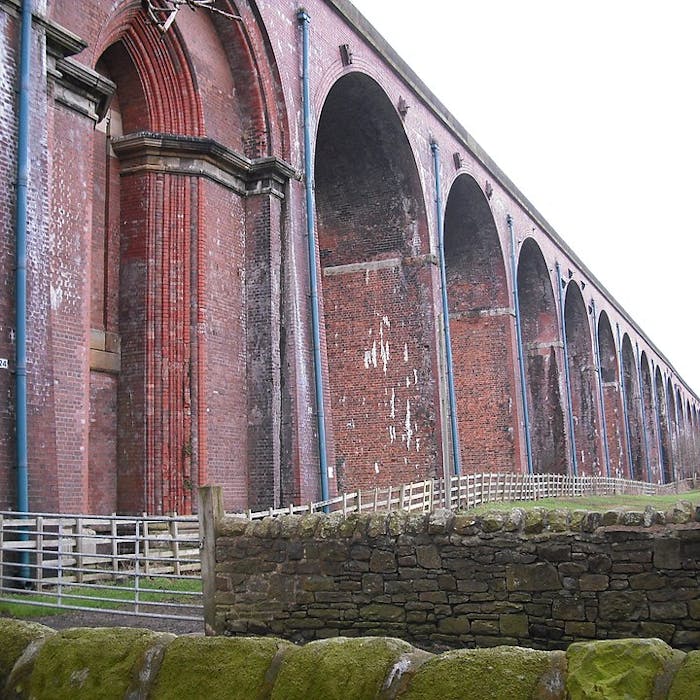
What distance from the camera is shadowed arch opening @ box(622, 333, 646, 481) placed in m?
48.1

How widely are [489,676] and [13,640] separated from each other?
1.30 meters

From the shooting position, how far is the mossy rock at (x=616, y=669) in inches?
70.9

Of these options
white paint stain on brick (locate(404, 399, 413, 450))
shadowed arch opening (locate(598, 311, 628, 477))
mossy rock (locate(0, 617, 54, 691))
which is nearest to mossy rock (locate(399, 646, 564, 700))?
mossy rock (locate(0, 617, 54, 691))

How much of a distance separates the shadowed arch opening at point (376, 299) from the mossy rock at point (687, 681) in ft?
59.0

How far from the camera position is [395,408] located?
20.3 m

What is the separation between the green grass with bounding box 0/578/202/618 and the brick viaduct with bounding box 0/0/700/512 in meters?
0.96

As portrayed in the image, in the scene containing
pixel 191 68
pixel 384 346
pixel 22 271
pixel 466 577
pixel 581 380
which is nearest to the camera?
pixel 466 577

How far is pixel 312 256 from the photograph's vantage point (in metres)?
14.6

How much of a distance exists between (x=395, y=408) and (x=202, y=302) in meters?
8.65

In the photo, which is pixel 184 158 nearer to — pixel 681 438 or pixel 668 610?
pixel 668 610

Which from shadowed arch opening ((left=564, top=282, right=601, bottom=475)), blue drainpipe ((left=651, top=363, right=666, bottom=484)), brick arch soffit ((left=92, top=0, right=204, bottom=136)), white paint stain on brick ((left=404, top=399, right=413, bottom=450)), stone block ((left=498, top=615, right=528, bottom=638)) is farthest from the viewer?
blue drainpipe ((left=651, top=363, right=666, bottom=484))

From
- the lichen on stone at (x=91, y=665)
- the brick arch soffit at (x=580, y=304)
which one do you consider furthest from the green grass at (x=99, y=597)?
the brick arch soffit at (x=580, y=304)

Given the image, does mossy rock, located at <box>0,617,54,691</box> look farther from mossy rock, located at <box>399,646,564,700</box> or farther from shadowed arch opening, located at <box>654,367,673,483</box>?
shadowed arch opening, located at <box>654,367,673,483</box>

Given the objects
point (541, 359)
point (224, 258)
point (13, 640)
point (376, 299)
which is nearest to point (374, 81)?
point (376, 299)
